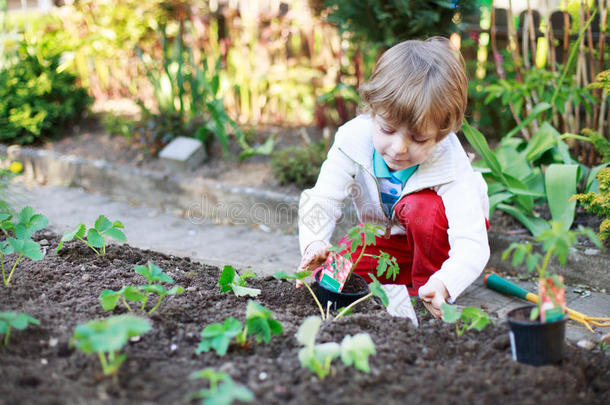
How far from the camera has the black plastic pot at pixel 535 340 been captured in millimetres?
1314

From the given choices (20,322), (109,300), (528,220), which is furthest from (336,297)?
(528,220)

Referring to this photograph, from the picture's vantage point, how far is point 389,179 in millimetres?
2209

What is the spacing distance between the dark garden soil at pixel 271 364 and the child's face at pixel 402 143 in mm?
509

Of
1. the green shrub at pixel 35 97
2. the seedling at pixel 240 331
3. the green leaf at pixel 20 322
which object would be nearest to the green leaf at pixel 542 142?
the seedling at pixel 240 331

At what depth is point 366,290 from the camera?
1910 millimetres

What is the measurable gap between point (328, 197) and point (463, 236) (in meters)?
0.54

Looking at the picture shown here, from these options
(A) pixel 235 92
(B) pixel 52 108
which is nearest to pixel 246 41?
(A) pixel 235 92

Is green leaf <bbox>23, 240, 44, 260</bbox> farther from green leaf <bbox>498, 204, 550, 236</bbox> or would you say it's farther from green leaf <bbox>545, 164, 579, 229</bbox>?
green leaf <bbox>545, 164, 579, 229</bbox>

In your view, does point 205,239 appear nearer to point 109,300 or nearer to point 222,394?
point 109,300

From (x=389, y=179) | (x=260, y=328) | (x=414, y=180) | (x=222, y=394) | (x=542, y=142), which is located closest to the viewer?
(x=222, y=394)

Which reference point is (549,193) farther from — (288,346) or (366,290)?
(288,346)

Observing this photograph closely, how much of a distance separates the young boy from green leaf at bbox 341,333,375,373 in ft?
1.98

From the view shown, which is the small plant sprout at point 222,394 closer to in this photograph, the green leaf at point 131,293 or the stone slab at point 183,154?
the green leaf at point 131,293

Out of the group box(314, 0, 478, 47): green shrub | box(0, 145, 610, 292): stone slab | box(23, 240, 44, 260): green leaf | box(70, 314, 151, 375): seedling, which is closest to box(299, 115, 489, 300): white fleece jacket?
box(0, 145, 610, 292): stone slab
